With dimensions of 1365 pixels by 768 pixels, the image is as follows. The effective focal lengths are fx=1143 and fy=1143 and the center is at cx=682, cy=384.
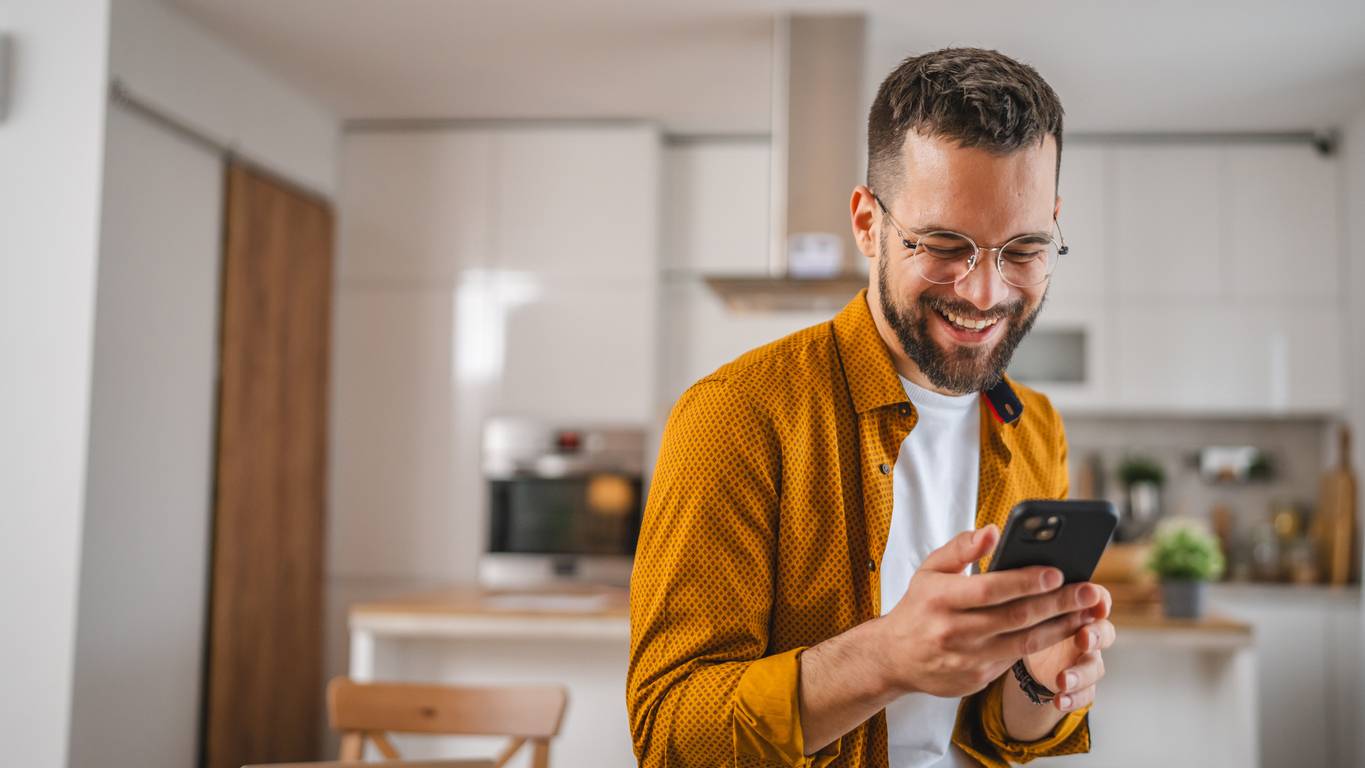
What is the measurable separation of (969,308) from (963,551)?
30 cm

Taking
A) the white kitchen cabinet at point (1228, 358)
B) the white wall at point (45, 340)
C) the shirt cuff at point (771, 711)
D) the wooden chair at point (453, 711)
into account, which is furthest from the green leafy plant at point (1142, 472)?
the shirt cuff at point (771, 711)

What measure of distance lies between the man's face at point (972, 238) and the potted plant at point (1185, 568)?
7.14ft

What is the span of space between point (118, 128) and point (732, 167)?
237 cm

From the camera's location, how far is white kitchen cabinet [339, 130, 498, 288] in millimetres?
4629

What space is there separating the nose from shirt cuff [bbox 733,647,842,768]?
357 millimetres

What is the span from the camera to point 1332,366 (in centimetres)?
445

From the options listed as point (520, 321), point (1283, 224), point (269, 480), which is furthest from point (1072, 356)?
point (269, 480)

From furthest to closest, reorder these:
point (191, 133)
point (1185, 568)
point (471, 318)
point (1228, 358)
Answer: point (471, 318), point (1228, 358), point (191, 133), point (1185, 568)

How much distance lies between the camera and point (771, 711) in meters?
0.93

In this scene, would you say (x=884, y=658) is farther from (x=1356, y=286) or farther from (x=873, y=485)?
(x=1356, y=286)

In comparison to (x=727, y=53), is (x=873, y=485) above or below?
below

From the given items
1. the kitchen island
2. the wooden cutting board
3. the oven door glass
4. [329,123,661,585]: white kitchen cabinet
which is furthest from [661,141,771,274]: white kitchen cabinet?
the wooden cutting board

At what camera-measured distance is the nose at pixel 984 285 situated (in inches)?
40.9

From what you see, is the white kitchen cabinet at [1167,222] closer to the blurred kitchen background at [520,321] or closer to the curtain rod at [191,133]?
the blurred kitchen background at [520,321]
